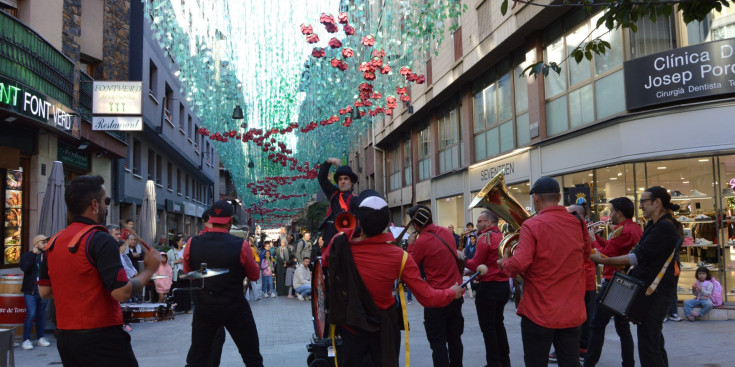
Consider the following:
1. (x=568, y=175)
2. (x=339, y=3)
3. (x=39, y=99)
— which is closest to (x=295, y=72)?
(x=339, y=3)

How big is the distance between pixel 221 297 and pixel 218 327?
0.31 meters

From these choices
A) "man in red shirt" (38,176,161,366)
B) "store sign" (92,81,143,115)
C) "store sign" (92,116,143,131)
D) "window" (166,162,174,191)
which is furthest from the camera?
"window" (166,162,174,191)

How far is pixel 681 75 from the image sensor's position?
11320mm

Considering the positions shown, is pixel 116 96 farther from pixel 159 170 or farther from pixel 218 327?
pixel 159 170

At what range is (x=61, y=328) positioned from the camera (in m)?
3.62

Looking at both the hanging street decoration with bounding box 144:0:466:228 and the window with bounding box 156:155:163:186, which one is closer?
the hanging street decoration with bounding box 144:0:466:228

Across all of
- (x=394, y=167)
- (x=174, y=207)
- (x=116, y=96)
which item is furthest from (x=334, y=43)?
(x=174, y=207)

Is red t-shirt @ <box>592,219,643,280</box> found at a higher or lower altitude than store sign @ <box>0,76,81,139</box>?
lower

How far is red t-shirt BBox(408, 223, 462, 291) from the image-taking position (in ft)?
18.9

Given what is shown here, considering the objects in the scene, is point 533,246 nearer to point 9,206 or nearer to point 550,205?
point 550,205

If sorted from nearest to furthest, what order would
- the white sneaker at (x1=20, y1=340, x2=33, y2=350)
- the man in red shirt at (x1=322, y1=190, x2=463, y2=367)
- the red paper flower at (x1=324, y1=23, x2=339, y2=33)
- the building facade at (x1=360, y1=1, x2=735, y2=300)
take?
the man in red shirt at (x1=322, y1=190, x2=463, y2=367), the white sneaker at (x1=20, y1=340, x2=33, y2=350), the red paper flower at (x1=324, y1=23, x2=339, y2=33), the building facade at (x1=360, y1=1, x2=735, y2=300)

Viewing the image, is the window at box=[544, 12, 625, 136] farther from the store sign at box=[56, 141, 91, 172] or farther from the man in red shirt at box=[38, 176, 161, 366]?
the store sign at box=[56, 141, 91, 172]

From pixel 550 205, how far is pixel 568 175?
10.8m

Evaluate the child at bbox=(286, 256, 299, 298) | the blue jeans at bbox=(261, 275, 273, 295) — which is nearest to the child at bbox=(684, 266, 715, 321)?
the child at bbox=(286, 256, 299, 298)
